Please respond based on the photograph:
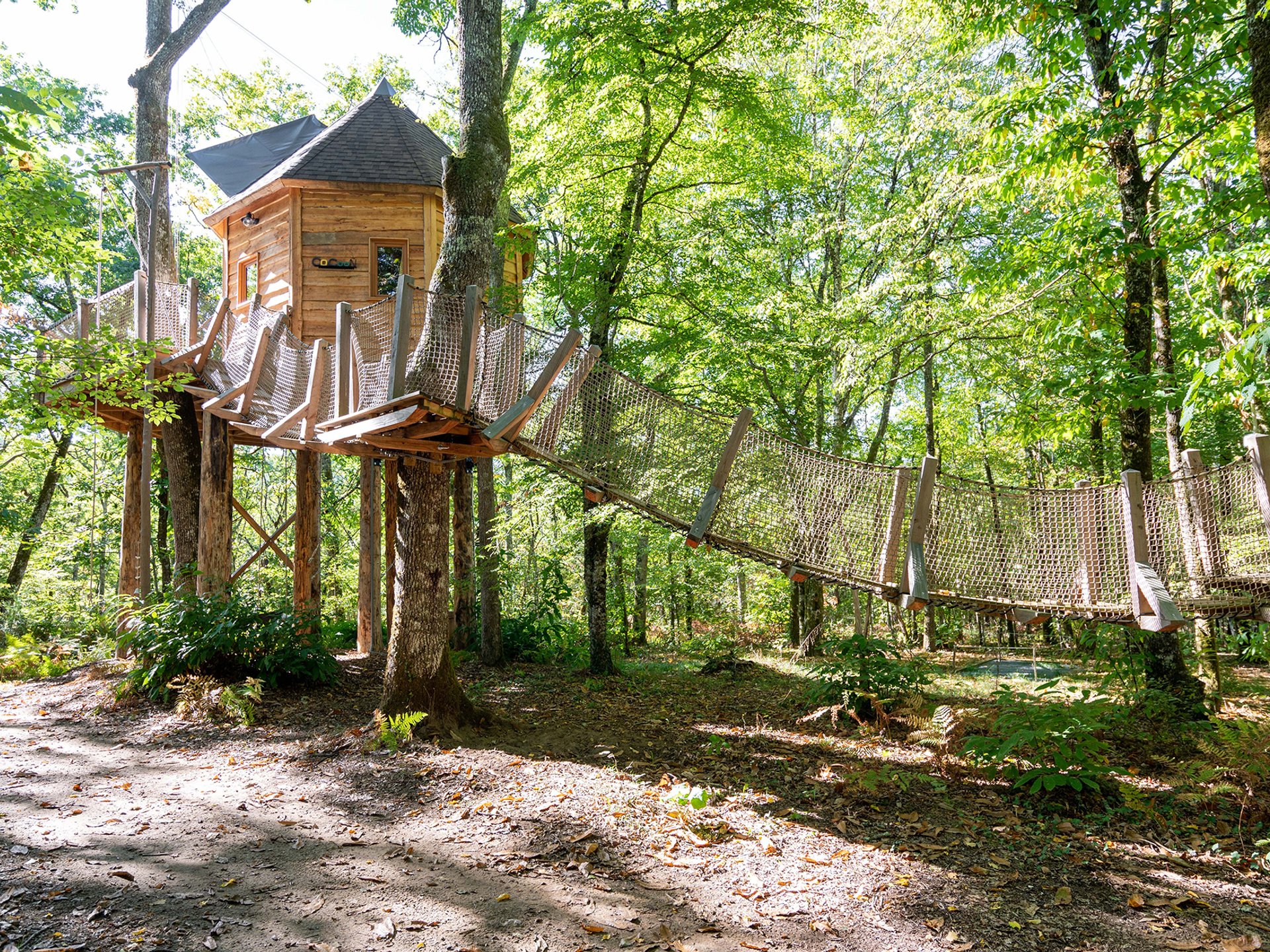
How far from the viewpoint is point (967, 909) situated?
3.54 metres

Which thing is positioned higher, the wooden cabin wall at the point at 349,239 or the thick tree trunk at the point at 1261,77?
the wooden cabin wall at the point at 349,239

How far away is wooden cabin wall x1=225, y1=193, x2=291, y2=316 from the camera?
9484 mm

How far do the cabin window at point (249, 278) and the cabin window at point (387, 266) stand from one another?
1.82 m

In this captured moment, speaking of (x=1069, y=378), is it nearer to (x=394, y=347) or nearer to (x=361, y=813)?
(x=394, y=347)

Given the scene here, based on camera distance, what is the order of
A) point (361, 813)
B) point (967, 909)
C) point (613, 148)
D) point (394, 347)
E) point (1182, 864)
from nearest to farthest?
1. point (967, 909)
2. point (1182, 864)
3. point (361, 813)
4. point (394, 347)
5. point (613, 148)

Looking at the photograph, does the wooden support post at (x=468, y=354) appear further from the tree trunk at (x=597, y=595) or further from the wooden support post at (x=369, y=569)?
the wooden support post at (x=369, y=569)

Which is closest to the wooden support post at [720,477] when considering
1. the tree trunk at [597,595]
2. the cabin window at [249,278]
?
the tree trunk at [597,595]

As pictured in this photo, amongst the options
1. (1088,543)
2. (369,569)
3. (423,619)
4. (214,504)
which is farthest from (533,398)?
(369,569)

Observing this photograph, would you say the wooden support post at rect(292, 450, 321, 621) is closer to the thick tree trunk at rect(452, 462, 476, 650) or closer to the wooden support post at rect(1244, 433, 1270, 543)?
the thick tree trunk at rect(452, 462, 476, 650)

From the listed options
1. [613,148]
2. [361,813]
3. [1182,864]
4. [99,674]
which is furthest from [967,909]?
[99,674]

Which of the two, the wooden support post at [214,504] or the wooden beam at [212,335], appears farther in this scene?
the wooden support post at [214,504]

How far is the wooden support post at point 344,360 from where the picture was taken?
564 centimetres

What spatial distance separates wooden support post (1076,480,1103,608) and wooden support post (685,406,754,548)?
7.41ft

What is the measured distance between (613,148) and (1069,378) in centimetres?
517
